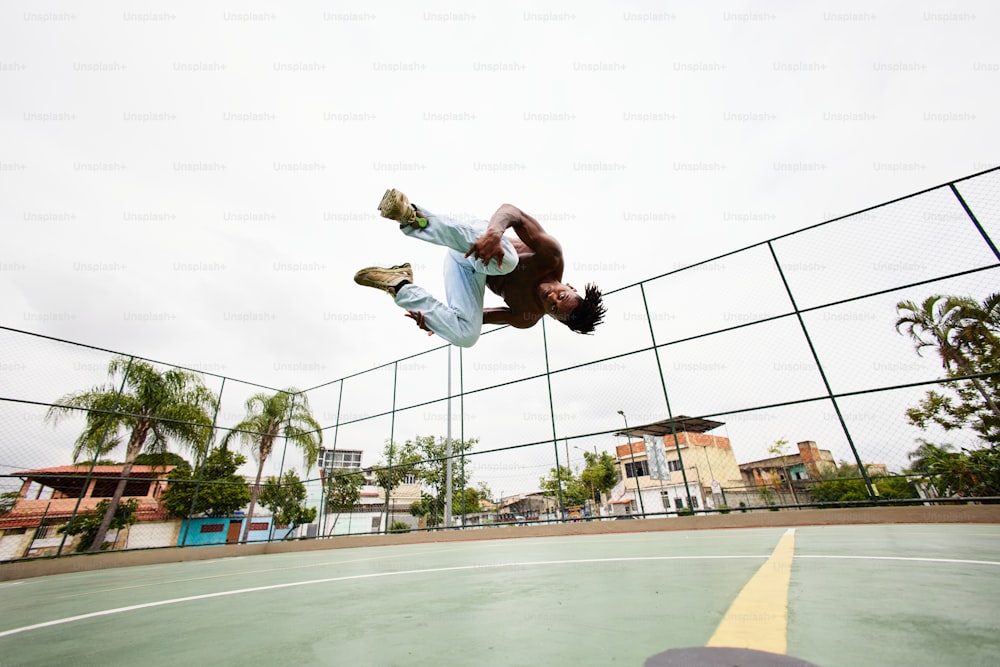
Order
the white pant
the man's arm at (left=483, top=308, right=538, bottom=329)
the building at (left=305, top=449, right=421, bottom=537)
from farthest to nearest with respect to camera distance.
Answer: the building at (left=305, top=449, right=421, bottom=537)
the man's arm at (left=483, top=308, right=538, bottom=329)
the white pant

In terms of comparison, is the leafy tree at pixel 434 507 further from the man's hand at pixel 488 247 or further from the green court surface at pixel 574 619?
the man's hand at pixel 488 247

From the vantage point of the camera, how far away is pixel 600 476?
28.1m

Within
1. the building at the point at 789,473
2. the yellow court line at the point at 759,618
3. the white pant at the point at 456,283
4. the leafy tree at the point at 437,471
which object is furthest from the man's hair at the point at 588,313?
the leafy tree at the point at 437,471

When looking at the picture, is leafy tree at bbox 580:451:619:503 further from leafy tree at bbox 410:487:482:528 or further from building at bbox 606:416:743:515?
leafy tree at bbox 410:487:482:528

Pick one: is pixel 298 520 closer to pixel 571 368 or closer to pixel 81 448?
pixel 81 448

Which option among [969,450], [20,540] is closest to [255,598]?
[969,450]

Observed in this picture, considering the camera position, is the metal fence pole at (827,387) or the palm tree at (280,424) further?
the palm tree at (280,424)

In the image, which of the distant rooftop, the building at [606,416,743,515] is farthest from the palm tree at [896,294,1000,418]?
the building at [606,416,743,515]

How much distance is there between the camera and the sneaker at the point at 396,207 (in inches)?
97.0

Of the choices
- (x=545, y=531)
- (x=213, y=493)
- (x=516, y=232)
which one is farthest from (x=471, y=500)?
(x=516, y=232)

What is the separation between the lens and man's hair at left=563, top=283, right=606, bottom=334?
2.71 m

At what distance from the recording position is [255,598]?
1900 millimetres

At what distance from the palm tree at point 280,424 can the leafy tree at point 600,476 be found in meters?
18.4

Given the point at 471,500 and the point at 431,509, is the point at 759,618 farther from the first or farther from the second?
the point at 471,500
